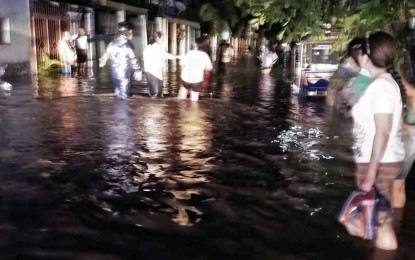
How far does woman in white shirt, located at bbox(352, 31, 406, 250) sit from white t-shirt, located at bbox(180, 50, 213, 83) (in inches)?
341

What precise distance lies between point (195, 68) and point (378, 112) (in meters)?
9.25

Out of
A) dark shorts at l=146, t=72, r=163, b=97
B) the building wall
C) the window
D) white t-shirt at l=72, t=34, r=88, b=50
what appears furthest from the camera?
white t-shirt at l=72, t=34, r=88, b=50

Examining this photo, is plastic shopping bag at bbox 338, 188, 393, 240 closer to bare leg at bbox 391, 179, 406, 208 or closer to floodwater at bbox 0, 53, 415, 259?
floodwater at bbox 0, 53, 415, 259

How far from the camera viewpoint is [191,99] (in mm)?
13562

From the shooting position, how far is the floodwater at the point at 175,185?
4.68 meters

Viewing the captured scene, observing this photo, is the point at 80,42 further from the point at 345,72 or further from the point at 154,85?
the point at 345,72

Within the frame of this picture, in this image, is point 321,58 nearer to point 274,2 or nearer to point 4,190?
point 274,2

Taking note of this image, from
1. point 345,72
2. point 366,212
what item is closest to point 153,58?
point 345,72

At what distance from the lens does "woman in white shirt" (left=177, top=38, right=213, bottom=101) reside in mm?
12859

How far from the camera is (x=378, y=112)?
3912 mm

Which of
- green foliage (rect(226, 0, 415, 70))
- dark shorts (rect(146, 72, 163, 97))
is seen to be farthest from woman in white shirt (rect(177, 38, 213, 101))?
green foliage (rect(226, 0, 415, 70))

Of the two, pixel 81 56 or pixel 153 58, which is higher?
pixel 81 56

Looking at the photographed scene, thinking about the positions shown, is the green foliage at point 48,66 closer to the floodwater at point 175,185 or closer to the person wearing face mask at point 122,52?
the person wearing face mask at point 122,52

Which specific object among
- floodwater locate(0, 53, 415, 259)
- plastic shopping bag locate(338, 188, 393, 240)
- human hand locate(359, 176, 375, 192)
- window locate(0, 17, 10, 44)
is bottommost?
floodwater locate(0, 53, 415, 259)
